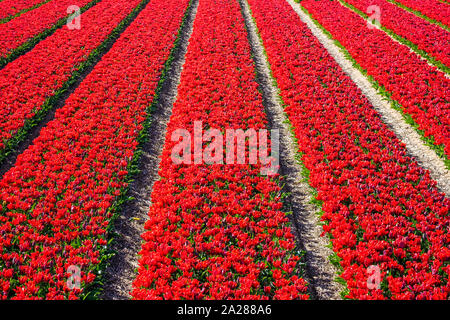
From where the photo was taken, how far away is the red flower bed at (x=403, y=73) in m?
12.1

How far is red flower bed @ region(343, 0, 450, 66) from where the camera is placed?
59.6 feet

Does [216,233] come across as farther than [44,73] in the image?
No

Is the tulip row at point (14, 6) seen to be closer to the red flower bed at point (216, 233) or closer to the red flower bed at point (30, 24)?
the red flower bed at point (30, 24)

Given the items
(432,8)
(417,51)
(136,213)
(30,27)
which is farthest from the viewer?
(432,8)

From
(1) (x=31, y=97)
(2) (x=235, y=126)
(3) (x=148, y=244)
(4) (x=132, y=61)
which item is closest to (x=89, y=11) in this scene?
(4) (x=132, y=61)

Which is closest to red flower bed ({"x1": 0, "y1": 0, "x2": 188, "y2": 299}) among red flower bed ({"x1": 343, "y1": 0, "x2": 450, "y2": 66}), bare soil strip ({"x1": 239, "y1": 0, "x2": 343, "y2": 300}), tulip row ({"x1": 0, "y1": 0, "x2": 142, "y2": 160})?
tulip row ({"x1": 0, "y1": 0, "x2": 142, "y2": 160})

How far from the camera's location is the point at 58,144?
981cm

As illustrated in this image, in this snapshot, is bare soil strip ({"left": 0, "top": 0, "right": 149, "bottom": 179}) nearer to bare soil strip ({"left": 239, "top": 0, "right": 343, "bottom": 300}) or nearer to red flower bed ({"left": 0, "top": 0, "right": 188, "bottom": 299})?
red flower bed ({"left": 0, "top": 0, "right": 188, "bottom": 299})

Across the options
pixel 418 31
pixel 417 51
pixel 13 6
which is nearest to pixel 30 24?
pixel 13 6

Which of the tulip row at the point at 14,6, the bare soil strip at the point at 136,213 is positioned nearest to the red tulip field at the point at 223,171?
the bare soil strip at the point at 136,213

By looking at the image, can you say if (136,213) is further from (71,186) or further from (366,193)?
(366,193)

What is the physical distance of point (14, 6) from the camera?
86.1 feet

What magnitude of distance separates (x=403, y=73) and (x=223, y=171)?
1200cm

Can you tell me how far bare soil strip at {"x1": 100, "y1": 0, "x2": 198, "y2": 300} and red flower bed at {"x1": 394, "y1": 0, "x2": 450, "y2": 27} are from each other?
21890 mm
